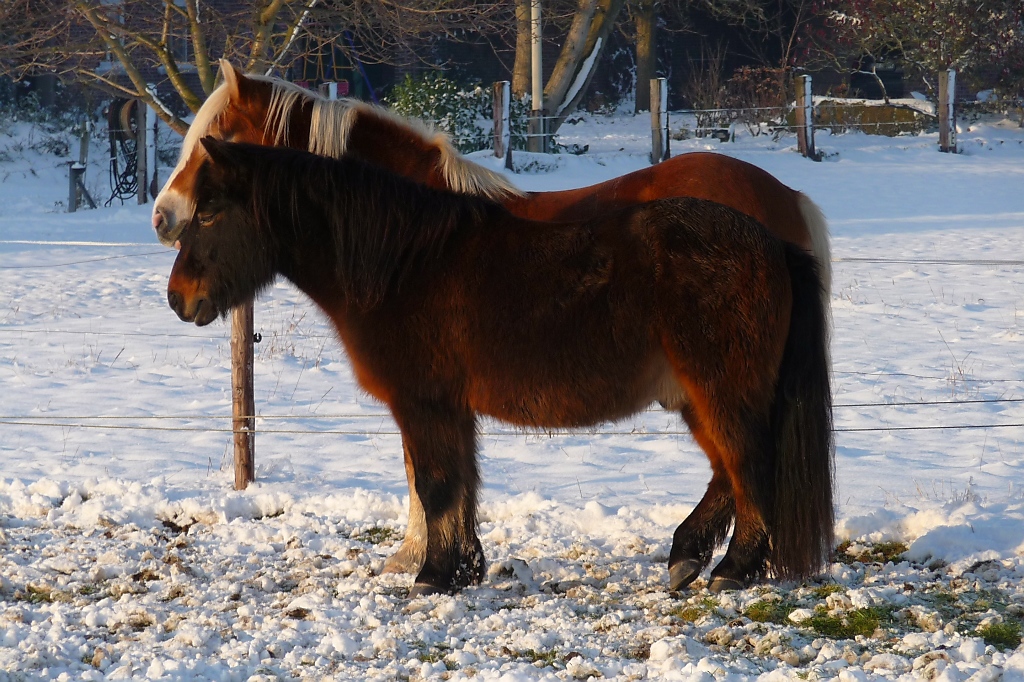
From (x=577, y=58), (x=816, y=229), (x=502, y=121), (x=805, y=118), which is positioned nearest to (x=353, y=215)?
(x=816, y=229)

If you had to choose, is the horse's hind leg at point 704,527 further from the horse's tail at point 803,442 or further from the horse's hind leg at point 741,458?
the horse's tail at point 803,442

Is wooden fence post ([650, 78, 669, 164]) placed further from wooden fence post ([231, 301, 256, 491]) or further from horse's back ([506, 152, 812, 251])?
wooden fence post ([231, 301, 256, 491])

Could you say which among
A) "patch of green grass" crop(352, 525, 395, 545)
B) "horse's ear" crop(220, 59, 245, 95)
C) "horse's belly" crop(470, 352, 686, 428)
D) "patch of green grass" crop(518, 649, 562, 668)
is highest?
"horse's ear" crop(220, 59, 245, 95)

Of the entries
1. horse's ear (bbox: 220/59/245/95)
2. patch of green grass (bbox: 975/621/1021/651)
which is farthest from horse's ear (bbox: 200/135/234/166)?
patch of green grass (bbox: 975/621/1021/651)

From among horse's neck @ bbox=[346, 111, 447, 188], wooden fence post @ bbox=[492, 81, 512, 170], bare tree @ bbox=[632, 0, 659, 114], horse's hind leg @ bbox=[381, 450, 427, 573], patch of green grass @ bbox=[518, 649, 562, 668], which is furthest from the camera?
bare tree @ bbox=[632, 0, 659, 114]

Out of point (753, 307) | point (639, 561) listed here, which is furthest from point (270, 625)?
point (753, 307)

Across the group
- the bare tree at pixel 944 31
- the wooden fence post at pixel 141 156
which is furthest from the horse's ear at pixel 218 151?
the bare tree at pixel 944 31

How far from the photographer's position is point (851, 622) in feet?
11.8

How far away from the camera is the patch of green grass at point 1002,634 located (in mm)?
3383

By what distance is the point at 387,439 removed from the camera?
6.44 metres

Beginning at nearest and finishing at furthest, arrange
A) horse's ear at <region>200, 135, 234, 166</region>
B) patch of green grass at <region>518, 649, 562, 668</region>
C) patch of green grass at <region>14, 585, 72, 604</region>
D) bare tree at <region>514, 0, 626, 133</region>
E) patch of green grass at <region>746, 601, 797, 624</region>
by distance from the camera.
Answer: patch of green grass at <region>518, 649, 562, 668</region>, patch of green grass at <region>746, 601, 797, 624</region>, horse's ear at <region>200, 135, 234, 166</region>, patch of green grass at <region>14, 585, 72, 604</region>, bare tree at <region>514, 0, 626, 133</region>

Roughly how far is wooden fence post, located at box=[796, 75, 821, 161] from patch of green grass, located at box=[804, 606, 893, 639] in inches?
656

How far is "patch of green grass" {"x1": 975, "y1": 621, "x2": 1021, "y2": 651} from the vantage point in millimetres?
3383

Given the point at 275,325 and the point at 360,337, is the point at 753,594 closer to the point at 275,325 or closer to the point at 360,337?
the point at 360,337
